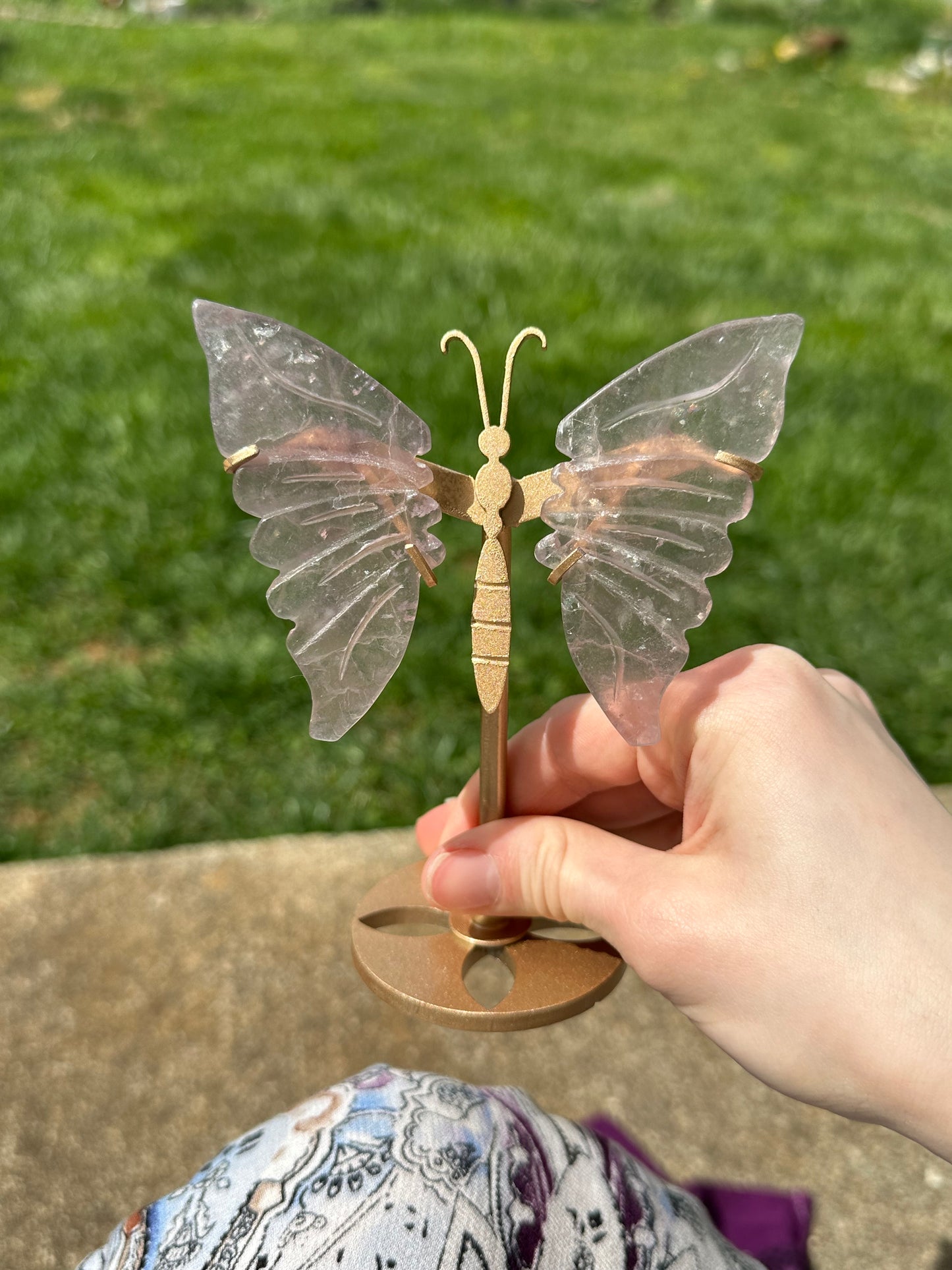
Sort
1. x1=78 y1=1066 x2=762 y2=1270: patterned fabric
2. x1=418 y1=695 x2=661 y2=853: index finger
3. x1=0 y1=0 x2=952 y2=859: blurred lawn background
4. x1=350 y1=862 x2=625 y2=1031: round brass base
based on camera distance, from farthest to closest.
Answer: x1=0 y1=0 x2=952 y2=859: blurred lawn background, x1=418 y1=695 x2=661 y2=853: index finger, x1=350 y1=862 x2=625 y2=1031: round brass base, x1=78 y1=1066 x2=762 y2=1270: patterned fabric

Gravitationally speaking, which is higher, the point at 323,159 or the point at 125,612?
the point at 323,159

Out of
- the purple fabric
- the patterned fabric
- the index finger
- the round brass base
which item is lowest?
the purple fabric

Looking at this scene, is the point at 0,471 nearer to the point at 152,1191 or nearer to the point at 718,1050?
the point at 152,1191

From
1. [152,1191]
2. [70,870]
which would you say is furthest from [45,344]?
[152,1191]

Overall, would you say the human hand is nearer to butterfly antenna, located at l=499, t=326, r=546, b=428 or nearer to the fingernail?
the fingernail

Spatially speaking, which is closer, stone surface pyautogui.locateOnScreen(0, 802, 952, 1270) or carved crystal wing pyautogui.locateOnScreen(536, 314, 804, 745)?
carved crystal wing pyautogui.locateOnScreen(536, 314, 804, 745)

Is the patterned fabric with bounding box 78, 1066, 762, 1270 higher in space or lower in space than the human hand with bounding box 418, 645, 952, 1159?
lower

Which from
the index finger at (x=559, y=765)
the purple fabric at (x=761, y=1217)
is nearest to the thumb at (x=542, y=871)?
the index finger at (x=559, y=765)

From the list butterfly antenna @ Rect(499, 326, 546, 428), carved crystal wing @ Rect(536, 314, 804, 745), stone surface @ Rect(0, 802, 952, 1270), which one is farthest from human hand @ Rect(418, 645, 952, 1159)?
stone surface @ Rect(0, 802, 952, 1270)
